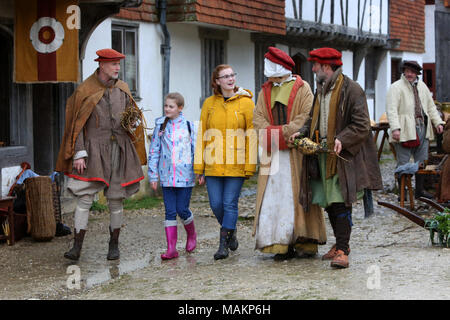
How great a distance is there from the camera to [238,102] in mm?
7066

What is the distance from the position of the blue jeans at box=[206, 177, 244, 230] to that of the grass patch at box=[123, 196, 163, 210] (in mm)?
4421

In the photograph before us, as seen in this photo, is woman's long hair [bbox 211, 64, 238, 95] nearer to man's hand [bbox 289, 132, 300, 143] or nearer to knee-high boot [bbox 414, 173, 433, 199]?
man's hand [bbox 289, 132, 300, 143]

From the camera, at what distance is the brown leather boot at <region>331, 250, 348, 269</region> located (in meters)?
6.30

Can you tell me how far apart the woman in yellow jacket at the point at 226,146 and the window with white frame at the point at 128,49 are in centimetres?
554

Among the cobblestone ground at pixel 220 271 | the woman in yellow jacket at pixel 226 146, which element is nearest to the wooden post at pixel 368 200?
the cobblestone ground at pixel 220 271

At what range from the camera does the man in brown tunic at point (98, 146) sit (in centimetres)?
703

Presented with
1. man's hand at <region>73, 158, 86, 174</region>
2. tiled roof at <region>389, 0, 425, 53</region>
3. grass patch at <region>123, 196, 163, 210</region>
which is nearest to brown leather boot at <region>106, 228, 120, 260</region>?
man's hand at <region>73, 158, 86, 174</region>

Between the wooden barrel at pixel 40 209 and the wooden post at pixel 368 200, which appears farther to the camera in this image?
the wooden barrel at pixel 40 209

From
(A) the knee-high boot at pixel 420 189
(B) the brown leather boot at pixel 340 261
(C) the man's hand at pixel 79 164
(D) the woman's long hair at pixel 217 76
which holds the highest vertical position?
(D) the woman's long hair at pixel 217 76

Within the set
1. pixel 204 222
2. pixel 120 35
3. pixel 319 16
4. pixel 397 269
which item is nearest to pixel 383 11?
pixel 319 16

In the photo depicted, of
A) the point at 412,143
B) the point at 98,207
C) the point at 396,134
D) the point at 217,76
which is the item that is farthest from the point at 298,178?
the point at 98,207

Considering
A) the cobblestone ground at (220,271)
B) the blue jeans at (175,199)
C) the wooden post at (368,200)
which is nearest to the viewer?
the cobblestone ground at (220,271)

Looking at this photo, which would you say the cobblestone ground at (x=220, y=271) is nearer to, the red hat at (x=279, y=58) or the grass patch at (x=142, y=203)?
the red hat at (x=279, y=58)
